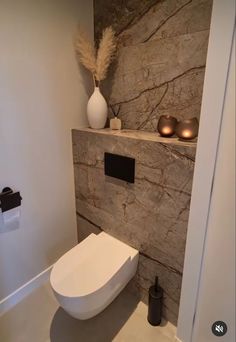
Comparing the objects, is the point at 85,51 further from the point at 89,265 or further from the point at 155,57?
the point at 89,265

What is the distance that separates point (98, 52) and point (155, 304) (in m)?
1.69

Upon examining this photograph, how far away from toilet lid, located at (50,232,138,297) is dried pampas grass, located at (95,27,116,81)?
1174mm

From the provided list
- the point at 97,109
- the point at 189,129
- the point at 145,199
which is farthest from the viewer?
the point at 97,109

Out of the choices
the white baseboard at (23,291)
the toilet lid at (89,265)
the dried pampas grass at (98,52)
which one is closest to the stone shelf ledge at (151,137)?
the dried pampas grass at (98,52)

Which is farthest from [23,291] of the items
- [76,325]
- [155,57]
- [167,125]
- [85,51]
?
[155,57]

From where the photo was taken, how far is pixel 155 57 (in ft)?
4.36

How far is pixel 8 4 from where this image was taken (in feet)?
3.80

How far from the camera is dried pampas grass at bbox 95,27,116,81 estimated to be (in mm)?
1389

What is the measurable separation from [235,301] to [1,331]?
55.9 inches

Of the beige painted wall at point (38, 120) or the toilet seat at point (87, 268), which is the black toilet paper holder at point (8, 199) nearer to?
the beige painted wall at point (38, 120)

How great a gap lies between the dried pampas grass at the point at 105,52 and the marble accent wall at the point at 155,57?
95 mm

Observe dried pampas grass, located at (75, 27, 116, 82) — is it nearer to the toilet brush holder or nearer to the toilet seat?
the toilet seat

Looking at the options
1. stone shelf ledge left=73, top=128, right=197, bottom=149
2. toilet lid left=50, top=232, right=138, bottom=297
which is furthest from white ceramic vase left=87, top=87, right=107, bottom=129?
toilet lid left=50, top=232, right=138, bottom=297

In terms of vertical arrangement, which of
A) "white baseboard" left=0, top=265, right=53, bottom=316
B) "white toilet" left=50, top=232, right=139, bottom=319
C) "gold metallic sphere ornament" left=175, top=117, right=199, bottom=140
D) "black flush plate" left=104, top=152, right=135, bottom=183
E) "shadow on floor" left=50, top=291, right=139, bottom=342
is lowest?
"shadow on floor" left=50, top=291, right=139, bottom=342
